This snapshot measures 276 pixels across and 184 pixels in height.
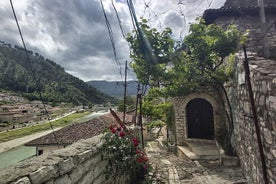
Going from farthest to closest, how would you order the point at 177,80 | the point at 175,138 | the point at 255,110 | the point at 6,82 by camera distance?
the point at 6,82, the point at 175,138, the point at 177,80, the point at 255,110

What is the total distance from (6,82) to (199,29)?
4005 inches

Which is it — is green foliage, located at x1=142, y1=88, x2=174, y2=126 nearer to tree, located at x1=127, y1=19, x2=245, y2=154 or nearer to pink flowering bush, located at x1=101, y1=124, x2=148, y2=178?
tree, located at x1=127, y1=19, x2=245, y2=154

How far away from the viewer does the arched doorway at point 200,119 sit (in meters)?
10.4

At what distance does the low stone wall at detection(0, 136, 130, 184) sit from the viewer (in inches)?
72.2

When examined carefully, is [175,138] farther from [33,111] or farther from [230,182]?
[33,111]

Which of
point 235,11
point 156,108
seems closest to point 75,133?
point 156,108

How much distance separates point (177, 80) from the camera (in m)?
8.52

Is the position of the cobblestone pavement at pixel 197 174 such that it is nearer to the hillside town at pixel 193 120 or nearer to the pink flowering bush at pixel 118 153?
the hillside town at pixel 193 120

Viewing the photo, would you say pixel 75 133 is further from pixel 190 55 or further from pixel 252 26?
pixel 252 26

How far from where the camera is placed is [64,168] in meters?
2.32

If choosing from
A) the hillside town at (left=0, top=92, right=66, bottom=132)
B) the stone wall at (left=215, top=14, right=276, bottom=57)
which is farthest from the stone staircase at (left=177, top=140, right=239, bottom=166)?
the hillside town at (left=0, top=92, right=66, bottom=132)

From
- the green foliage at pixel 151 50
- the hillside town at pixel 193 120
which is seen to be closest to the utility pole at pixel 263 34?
the hillside town at pixel 193 120

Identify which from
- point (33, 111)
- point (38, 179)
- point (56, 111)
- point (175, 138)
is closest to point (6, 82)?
point (33, 111)

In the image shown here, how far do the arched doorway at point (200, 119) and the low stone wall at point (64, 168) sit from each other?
776 centimetres
